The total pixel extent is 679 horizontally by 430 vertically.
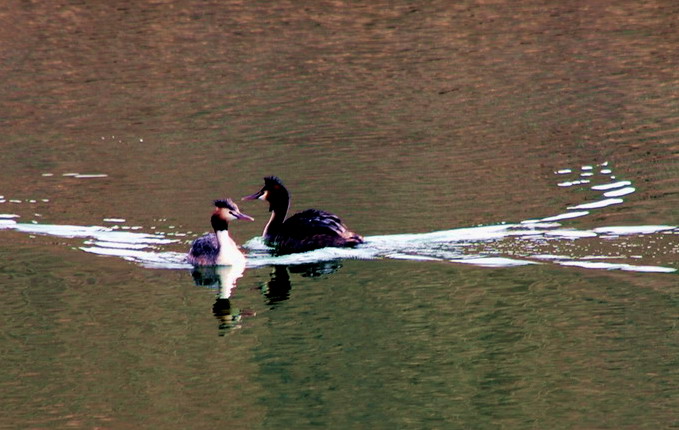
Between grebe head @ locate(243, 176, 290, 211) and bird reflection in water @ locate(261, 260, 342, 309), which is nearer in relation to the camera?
bird reflection in water @ locate(261, 260, 342, 309)

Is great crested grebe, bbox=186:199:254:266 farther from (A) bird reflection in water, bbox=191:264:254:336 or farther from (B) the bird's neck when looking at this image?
(B) the bird's neck

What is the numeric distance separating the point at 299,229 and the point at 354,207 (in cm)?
179

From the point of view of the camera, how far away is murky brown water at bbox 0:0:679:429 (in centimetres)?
1179

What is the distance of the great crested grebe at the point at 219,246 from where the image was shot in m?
16.5

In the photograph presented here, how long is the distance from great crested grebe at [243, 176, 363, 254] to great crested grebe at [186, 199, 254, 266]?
0.65 m

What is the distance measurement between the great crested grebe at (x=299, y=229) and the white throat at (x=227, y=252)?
0.67 metres

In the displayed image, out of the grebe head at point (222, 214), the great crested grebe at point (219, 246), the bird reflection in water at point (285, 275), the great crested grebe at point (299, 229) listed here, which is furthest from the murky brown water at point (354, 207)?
the grebe head at point (222, 214)

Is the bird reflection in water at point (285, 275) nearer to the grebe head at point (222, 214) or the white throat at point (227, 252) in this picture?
the white throat at point (227, 252)

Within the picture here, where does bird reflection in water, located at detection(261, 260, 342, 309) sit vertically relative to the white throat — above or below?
below

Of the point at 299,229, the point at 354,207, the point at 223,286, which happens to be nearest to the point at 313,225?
the point at 299,229

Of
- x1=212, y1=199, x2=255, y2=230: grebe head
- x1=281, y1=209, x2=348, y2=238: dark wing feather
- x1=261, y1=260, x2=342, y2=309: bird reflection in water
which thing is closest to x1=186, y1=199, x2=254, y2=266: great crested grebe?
x1=212, y1=199, x2=255, y2=230: grebe head

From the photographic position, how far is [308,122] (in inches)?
995

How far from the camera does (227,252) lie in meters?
16.7

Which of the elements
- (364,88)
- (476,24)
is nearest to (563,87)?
(364,88)
